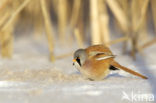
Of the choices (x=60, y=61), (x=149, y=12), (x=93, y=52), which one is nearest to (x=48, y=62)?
(x=60, y=61)

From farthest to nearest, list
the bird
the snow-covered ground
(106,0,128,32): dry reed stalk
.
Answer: (106,0,128,32): dry reed stalk → the bird → the snow-covered ground

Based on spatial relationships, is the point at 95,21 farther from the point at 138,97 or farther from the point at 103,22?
the point at 138,97

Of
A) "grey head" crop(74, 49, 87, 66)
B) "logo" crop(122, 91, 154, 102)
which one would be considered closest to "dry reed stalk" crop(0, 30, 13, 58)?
"grey head" crop(74, 49, 87, 66)

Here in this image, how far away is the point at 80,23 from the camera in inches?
180

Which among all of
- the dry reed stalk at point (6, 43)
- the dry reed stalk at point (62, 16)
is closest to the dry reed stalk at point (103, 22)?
the dry reed stalk at point (62, 16)

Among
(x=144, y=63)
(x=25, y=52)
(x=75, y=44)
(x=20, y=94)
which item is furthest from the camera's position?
(x=75, y=44)

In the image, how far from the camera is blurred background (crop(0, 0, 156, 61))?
344cm

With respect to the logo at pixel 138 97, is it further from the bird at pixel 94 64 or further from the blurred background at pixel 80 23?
the blurred background at pixel 80 23

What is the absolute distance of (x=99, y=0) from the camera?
12.3 ft

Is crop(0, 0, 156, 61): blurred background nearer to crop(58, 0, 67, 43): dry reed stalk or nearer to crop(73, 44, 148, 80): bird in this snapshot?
crop(58, 0, 67, 43): dry reed stalk

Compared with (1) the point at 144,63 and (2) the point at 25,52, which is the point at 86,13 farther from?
(1) the point at 144,63

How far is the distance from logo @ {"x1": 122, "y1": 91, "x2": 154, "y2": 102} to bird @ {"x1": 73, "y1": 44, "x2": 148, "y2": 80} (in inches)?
17.7

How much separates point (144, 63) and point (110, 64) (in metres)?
0.93

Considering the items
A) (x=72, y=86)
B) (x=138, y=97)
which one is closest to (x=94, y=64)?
(x=72, y=86)
